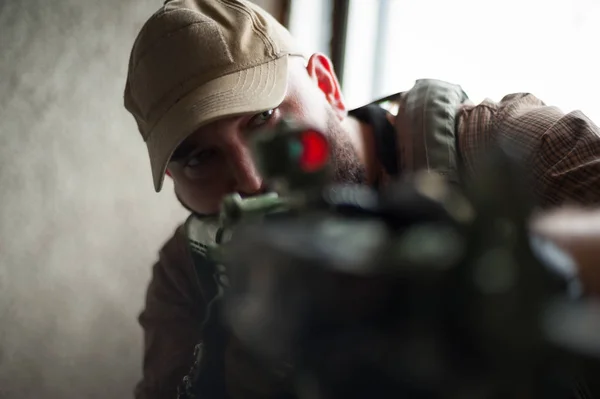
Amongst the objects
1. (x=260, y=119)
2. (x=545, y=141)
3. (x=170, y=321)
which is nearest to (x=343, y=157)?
(x=260, y=119)

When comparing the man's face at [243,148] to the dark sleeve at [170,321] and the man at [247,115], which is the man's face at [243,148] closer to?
the man at [247,115]

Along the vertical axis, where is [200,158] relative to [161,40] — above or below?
below

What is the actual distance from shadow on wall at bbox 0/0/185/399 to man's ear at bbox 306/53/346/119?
1.38 ft

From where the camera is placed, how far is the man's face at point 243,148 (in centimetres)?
55

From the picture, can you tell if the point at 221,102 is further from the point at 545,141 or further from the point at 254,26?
the point at 545,141

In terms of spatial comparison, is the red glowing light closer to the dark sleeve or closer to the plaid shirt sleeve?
the plaid shirt sleeve

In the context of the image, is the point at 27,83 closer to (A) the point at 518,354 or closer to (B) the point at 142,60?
(B) the point at 142,60

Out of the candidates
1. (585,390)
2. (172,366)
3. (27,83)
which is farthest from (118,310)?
(585,390)

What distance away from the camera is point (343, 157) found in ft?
1.89

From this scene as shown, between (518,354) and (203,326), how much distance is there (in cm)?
30

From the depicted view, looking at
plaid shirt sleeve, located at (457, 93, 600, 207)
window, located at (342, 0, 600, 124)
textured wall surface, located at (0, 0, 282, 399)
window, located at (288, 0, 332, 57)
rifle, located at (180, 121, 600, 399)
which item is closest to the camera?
rifle, located at (180, 121, 600, 399)

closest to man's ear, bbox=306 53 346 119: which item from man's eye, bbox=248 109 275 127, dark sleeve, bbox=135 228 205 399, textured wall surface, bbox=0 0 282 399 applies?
man's eye, bbox=248 109 275 127

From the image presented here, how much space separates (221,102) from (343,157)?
140 mm

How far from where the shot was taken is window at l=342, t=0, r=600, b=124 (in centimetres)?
63
